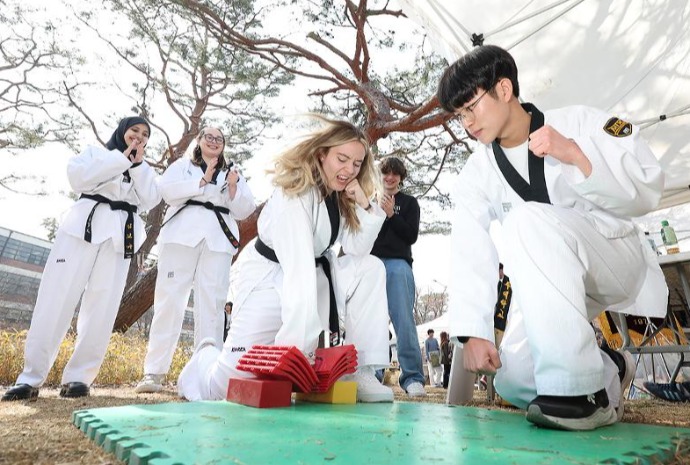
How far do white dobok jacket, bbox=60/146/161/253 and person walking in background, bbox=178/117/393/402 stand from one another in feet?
3.23

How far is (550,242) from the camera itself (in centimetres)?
131

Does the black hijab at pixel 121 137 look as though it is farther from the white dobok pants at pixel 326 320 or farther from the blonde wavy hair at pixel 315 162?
the white dobok pants at pixel 326 320

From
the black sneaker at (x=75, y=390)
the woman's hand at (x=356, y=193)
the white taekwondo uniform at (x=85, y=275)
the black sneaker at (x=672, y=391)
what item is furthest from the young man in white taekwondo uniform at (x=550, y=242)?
the black sneaker at (x=75, y=390)

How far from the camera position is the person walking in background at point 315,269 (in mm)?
2014

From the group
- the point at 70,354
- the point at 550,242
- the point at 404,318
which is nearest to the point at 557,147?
the point at 550,242

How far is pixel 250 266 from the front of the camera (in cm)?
233

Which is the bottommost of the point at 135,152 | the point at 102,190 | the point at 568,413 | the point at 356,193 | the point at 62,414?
the point at 62,414

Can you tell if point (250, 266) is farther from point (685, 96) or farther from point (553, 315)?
point (685, 96)

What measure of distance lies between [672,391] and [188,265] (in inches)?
132

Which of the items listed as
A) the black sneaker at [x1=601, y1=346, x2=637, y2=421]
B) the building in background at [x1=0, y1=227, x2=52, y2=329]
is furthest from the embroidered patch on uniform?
the building in background at [x1=0, y1=227, x2=52, y2=329]

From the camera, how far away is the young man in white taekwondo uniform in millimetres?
1200

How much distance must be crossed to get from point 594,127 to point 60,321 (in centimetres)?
292

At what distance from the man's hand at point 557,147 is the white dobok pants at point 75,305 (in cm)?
256

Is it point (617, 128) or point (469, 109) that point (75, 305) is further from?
point (617, 128)
